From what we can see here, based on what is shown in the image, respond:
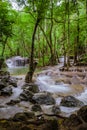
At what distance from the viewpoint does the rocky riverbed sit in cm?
561

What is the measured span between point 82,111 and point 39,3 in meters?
9.36

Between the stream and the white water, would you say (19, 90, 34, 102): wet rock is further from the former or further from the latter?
the white water

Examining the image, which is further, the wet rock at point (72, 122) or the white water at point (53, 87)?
the white water at point (53, 87)

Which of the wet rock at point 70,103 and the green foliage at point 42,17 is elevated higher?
the green foliage at point 42,17

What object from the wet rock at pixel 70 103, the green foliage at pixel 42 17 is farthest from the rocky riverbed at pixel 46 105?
the green foliage at pixel 42 17

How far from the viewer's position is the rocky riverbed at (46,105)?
5.61 meters

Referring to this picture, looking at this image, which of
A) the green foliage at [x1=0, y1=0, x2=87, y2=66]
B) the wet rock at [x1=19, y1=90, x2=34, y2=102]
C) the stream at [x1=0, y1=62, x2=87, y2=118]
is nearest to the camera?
the stream at [x1=0, y1=62, x2=87, y2=118]

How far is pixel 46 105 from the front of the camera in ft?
31.9

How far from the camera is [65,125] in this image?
5.72 metres

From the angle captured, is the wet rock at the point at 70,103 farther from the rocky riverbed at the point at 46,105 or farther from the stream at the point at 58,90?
the stream at the point at 58,90

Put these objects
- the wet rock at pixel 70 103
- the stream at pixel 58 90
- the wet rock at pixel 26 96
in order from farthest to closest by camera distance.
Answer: the wet rock at pixel 26 96, the wet rock at pixel 70 103, the stream at pixel 58 90

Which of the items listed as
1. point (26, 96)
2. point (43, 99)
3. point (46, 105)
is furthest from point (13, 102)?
point (46, 105)

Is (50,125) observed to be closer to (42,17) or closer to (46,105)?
(46,105)

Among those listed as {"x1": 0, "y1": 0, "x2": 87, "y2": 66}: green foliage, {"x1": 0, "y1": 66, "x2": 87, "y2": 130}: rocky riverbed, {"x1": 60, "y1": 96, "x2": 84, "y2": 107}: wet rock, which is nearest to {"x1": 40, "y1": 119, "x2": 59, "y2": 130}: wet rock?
{"x1": 0, "y1": 66, "x2": 87, "y2": 130}: rocky riverbed
